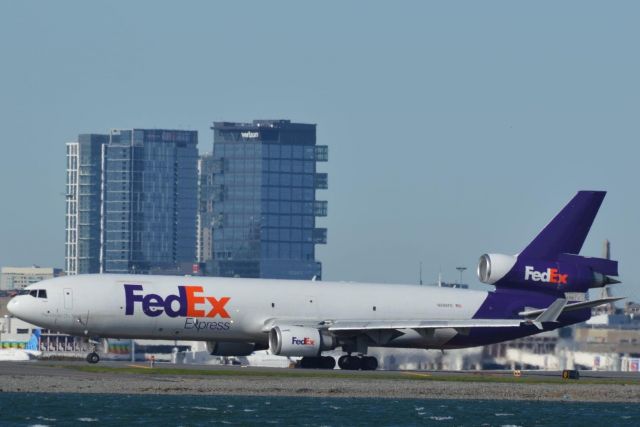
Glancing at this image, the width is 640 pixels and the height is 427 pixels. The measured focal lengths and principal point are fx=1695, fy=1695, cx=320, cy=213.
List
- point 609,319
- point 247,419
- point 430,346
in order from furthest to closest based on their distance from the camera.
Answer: point 609,319, point 430,346, point 247,419

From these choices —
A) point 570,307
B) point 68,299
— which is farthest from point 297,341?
point 570,307

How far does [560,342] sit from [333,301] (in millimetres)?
14470

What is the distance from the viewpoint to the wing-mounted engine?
95.2 metres

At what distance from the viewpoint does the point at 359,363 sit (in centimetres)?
9106

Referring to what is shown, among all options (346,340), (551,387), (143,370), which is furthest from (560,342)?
(143,370)

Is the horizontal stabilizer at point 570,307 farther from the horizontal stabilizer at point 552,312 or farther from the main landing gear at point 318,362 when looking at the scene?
the main landing gear at point 318,362

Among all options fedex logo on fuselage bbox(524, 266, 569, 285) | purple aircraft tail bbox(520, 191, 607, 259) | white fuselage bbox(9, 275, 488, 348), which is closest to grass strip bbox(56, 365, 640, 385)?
white fuselage bbox(9, 275, 488, 348)

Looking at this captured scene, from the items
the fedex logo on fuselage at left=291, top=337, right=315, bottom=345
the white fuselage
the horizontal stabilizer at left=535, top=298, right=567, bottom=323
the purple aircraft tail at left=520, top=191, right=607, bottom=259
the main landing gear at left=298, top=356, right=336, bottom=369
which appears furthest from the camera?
the purple aircraft tail at left=520, top=191, right=607, bottom=259

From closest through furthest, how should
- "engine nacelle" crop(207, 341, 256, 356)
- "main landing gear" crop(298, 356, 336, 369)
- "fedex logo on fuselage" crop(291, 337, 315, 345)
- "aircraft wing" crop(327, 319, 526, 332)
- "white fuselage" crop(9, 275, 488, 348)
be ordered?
"white fuselage" crop(9, 275, 488, 348) < "fedex logo on fuselage" crop(291, 337, 315, 345) < "aircraft wing" crop(327, 319, 526, 332) < "main landing gear" crop(298, 356, 336, 369) < "engine nacelle" crop(207, 341, 256, 356)

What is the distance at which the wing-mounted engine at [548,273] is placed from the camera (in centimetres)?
9525

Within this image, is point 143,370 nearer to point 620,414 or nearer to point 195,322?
point 195,322

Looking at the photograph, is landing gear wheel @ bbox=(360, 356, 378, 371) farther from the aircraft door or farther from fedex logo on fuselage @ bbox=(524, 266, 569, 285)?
the aircraft door

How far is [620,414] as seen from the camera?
222 ft

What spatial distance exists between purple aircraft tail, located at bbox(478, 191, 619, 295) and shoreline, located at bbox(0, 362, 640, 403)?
447 inches
